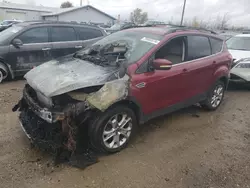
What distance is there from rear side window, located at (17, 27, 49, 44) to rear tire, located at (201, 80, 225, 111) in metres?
4.84

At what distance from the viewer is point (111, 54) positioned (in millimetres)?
3824

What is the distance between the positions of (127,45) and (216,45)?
7.13 feet

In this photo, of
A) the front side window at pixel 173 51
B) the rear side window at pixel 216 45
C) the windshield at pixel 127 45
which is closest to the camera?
the windshield at pixel 127 45

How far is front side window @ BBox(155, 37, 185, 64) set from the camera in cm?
368

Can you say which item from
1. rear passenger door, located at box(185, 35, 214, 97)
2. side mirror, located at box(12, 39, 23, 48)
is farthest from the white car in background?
side mirror, located at box(12, 39, 23, 48)

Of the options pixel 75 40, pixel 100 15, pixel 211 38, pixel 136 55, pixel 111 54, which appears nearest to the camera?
pixel 136 55

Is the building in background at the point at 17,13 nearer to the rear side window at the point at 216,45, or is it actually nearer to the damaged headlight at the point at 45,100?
the rear side window at the point at 216,45

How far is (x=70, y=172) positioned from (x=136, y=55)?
74.2 inches

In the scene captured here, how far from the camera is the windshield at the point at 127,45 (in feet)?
11.6

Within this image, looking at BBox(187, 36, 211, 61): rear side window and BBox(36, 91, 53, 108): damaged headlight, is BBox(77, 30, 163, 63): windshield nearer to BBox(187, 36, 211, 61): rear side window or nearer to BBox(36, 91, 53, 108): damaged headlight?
BBox(187, 36, 211, 61): rear side window

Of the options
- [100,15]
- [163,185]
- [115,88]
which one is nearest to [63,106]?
[115,88]

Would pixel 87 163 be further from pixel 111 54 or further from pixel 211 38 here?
pixel 211 38

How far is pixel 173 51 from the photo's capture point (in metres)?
3.89

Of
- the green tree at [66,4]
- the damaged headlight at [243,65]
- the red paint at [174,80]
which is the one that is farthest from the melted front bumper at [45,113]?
the green tree at [66,4]
